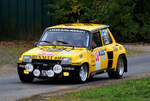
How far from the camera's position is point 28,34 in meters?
29.3

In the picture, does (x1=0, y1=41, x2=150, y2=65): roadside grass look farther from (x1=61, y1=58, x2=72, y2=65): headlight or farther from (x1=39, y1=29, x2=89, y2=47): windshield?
(x1=61, y1=58, x2=72, y2=65): headlight

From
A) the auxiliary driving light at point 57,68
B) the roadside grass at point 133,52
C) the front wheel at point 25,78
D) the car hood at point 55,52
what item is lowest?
the front wheel at point 25,78

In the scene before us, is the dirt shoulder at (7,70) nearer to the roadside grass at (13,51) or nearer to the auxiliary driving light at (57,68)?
the roadside grass at (13,51)

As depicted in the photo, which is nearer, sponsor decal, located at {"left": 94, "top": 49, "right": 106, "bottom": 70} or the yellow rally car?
the yellow rally car

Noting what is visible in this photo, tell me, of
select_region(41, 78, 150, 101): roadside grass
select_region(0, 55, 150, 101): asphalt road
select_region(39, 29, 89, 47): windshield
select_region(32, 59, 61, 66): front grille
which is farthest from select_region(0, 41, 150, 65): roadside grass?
select_region(41, 78, 150, 101): roadside grass

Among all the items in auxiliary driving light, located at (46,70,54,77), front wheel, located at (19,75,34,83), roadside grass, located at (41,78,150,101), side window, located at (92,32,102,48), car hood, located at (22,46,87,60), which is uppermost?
side window, located at (92,32,102,48)

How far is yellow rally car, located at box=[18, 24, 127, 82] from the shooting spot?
1412cm

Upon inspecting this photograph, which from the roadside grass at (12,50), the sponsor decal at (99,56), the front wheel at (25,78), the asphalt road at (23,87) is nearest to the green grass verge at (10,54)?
the roadside grass at (12,50)

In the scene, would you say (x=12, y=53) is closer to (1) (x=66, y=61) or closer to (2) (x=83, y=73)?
(2) (x=83, y=73)

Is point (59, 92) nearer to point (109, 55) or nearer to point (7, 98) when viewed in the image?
point (7, 98)

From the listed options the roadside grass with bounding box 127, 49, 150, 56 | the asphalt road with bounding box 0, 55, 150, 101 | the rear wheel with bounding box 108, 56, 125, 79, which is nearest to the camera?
the asphalt road with bounding box 0, 55, 150, 101

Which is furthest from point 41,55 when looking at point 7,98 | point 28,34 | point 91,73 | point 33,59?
point 28,34

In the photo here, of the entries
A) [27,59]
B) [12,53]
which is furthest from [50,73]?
[12,53]

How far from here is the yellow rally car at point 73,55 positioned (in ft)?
46.3
